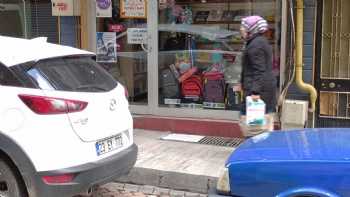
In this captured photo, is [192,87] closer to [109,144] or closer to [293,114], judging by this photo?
[293,114]

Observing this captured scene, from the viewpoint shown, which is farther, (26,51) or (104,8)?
(104,8)

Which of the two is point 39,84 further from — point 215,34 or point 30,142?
point 215,34

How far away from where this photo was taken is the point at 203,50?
27.4 feet

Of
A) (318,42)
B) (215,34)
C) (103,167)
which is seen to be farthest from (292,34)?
(103,167)

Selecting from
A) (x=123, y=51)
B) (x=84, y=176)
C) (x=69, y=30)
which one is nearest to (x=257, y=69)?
(x=84, y=176)

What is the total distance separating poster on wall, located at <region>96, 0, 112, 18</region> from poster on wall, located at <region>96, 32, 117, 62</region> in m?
0.29

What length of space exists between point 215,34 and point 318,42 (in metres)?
1.48

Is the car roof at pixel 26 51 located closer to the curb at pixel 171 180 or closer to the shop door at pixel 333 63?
the curb at pixel 171 180

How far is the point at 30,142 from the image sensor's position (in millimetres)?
4605

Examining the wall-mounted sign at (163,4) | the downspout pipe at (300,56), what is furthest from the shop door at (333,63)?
the wall-mounted sign at (163,4)

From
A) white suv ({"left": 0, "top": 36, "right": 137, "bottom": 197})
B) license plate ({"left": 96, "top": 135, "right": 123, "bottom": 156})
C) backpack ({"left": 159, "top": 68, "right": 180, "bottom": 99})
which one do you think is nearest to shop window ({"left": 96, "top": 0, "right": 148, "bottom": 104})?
backpack ({"left": 159, "top": 68, "right": 180, "bottom": 99})

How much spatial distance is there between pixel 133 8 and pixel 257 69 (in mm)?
2893

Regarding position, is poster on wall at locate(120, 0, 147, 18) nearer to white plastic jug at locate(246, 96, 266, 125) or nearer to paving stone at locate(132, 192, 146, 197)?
white plastic jug at locate(246, 96, 266, 125)

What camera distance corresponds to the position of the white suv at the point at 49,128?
4613 millimetres
